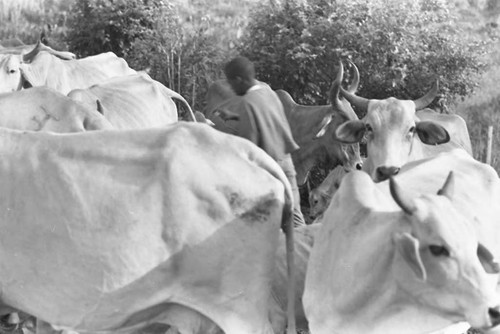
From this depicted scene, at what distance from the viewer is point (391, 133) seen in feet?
29.8

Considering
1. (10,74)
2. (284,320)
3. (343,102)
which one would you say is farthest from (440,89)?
(284,320)

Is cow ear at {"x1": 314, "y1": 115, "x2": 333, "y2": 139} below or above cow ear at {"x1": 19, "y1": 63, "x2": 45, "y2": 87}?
below

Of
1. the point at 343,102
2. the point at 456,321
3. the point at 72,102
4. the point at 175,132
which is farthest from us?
the point at 343,102

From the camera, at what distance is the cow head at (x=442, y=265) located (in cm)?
594

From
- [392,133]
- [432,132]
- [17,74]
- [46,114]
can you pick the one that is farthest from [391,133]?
[17,74]

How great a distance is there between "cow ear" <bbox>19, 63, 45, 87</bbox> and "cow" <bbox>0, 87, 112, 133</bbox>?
3.42m

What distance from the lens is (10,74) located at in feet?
40.9

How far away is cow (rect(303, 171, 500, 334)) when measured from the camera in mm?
5957

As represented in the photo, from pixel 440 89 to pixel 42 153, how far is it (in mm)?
8267

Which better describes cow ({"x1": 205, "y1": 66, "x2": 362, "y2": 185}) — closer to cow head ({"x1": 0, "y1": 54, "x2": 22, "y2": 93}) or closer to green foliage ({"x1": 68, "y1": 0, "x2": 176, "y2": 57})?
cow head ({"x1": 0, "y1": 54, "x2": 22, "y2": 93})

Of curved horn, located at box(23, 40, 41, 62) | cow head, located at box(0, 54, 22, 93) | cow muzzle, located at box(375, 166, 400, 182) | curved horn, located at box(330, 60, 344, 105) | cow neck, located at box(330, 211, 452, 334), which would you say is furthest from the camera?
curved horn, located at box(23, 40, 41, 62)

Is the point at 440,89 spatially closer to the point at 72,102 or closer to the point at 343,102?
the point at 343,102

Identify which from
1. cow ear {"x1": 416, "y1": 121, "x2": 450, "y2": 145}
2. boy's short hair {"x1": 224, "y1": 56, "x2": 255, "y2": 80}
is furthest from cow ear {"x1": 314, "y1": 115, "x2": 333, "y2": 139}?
boy's short hair {"x1": 224, "y1": 56, "x2": 255, "y2": 80}

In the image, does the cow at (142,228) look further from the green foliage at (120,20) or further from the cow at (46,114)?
the green foliage at (120,20)
